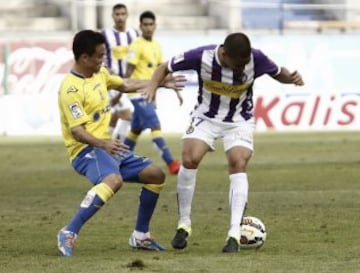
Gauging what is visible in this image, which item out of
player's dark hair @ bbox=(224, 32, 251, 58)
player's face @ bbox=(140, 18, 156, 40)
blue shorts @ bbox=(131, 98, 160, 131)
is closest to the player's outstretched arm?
player's dark hair @ bbox=(224, 32, 251, 58)

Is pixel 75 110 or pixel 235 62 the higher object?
pixel 235 62

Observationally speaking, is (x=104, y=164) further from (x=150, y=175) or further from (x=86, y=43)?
(x=86, y=43)

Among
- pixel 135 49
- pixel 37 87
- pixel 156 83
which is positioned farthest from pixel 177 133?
pixel 156 83

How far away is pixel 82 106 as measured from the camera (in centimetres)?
1062

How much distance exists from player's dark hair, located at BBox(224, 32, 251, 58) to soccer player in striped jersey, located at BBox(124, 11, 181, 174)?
29.3ft

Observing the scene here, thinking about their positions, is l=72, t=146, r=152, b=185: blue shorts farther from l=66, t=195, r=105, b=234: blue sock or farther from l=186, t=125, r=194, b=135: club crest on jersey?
l=186, t=125, r=194, b=135: club crest on jersey

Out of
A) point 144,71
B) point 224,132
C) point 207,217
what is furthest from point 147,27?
point 224,132

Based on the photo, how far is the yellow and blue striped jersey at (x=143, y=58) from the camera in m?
20.4

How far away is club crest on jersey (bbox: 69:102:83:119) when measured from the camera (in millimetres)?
10516

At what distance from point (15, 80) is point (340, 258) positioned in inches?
802

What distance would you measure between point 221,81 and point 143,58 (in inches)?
374

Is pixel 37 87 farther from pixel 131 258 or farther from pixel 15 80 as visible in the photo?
pixel 131 258

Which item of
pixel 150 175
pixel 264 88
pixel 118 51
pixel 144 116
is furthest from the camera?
pixel 264 88

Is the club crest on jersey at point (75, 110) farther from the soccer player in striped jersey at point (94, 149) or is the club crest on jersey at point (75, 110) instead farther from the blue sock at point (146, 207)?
the blue sock at point (146, 207)
